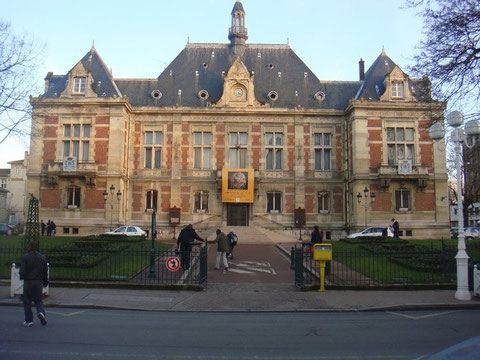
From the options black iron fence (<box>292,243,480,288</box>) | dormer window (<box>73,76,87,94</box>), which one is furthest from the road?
dormer window (<box>73,76,87,94</box>)

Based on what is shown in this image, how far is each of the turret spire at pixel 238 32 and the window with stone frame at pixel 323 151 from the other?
1255 centimetres

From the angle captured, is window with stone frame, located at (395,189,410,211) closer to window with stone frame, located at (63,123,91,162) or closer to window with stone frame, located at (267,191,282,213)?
window with stone frame, located at (267,191,282,213)

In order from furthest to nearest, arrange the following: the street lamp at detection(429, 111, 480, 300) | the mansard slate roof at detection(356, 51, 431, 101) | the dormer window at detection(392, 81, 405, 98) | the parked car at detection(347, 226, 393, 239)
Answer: the mansard slate roof at detection(356, 51, 431, 101), the dormer window at detection(392, 81, 405, 98), the parked car at detection(347, 226, 393, 239), the street lamp at detection(429, 111, 480, 300)

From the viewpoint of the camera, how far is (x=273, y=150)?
145ft

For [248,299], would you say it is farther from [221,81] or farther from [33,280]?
[221,81]

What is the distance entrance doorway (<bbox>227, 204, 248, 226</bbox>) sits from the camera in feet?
143

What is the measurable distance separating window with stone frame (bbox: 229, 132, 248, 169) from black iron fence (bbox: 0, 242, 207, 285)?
77.4 feet

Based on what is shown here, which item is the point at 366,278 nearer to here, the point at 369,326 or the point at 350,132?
the point at 369,326

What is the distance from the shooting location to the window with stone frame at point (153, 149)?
44.0m

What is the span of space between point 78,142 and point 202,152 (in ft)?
36.6

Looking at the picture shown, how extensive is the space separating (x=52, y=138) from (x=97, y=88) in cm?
605

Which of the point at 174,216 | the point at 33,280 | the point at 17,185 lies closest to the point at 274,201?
the point at 174,216

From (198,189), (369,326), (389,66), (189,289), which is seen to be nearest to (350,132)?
(389,66)

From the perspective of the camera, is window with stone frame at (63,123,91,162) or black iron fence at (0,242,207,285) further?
window with stone frame at (63,123,91,162)
